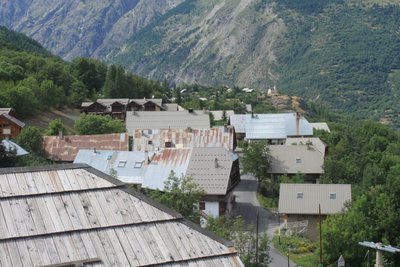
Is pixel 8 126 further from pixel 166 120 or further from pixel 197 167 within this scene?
pixel 197 167

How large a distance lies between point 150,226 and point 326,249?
22.2m

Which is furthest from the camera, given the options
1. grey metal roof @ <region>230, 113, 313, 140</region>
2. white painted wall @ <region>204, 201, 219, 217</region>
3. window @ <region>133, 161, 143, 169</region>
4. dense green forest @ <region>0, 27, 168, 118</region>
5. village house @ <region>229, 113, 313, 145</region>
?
dense green forest @ <region>0, 27, 168, 118</region>

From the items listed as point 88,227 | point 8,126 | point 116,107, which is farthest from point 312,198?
point 116,107

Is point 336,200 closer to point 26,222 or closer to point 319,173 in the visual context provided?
point 319,173

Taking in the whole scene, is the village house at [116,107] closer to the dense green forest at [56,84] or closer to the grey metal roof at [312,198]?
the dense green forest at [56,84]

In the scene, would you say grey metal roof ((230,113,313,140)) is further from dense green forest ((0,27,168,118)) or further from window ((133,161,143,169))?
window ((133,161,143,169))

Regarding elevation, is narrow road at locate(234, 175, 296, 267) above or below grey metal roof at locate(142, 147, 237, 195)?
below

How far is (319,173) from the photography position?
57.6m

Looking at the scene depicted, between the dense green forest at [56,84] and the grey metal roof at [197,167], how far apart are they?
Result: 43.2 meters

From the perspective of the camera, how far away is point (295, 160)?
2329 inches

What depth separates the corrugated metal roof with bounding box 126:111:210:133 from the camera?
7906cm

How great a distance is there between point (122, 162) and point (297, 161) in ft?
58.2

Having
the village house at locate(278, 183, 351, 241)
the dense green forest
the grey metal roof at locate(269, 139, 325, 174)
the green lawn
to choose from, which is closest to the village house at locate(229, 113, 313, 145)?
the grey metal roof at locate(269, 139, 325, 174)

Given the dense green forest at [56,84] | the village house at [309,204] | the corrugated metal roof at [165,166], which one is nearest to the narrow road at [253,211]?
Result: the village house at [309,204]
